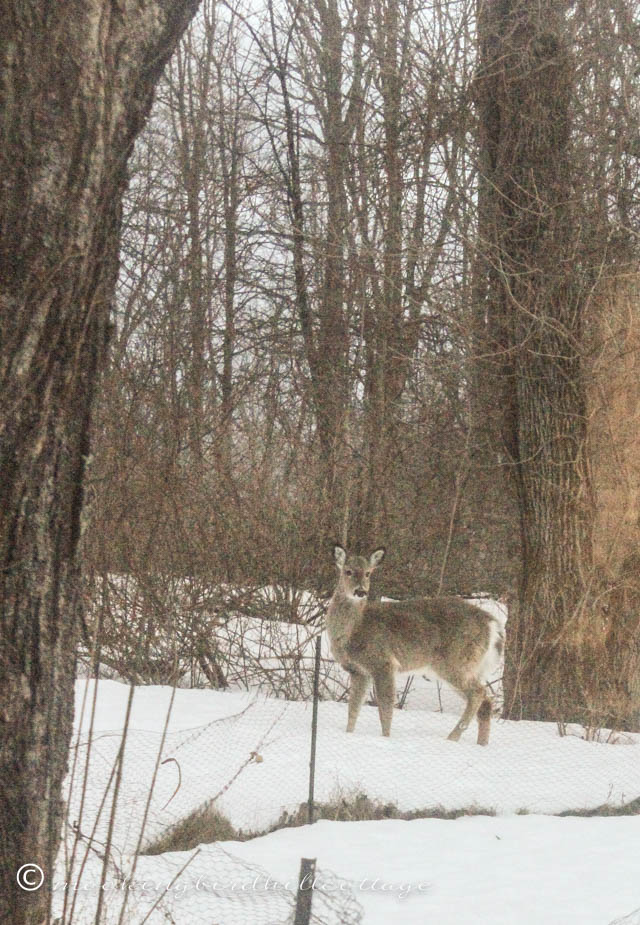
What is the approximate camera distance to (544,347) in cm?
1055

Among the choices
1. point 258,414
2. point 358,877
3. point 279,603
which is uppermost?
point 258,414

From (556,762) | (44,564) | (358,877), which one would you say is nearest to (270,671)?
(556,762)

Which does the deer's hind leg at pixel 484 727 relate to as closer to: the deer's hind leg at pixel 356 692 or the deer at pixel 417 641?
the deer at pixel 417 641

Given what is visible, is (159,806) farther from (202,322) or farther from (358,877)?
(202,322)

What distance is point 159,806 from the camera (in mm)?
7078

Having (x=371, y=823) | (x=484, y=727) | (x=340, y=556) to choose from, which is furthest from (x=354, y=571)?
(x=371, y=823)

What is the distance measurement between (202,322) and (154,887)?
490 inches

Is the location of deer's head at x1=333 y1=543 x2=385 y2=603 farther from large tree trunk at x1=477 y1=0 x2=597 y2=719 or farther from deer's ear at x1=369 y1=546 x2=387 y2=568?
large tree trunk at x1=477 y1=0 x2=597 y2=719

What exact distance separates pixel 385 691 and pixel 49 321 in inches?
283

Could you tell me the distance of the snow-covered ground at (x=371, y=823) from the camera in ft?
18.6

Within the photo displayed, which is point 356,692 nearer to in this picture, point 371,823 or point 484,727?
point 484,727

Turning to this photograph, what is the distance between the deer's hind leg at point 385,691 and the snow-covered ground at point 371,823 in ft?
0.51

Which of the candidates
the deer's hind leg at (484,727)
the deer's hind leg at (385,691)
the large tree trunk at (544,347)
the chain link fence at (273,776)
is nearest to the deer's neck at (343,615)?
the deer's hind leg at (385,691)

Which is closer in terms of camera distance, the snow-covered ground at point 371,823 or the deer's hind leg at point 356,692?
the snow-covered ground at point 371,823
